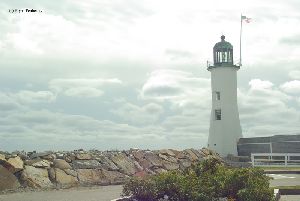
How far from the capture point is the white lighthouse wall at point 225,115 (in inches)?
1593

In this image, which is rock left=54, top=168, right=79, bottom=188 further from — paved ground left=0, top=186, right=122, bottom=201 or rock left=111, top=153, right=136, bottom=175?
rock left=111, top=153, right=136, bottom=175

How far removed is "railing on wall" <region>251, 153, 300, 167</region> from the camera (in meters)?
34.6

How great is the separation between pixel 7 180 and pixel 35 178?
103 centimetres

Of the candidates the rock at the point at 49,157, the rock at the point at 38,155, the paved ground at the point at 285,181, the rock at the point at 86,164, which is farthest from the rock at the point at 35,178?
the paved ground at the point at 285,181

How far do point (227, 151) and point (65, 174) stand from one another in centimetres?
2410

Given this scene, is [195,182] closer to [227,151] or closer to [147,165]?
[147,165]

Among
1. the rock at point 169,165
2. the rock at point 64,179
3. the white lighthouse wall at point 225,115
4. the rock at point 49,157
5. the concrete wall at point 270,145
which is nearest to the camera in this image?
the rock at point 64,179

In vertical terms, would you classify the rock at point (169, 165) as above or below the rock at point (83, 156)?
below

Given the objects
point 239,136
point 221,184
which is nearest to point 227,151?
point 239,136

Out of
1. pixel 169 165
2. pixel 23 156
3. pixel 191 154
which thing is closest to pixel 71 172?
pixel 23 156

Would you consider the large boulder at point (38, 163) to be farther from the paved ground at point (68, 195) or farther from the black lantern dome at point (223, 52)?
the black lantern dome at point (223, 52)

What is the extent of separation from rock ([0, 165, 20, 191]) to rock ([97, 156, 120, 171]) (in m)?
4.35

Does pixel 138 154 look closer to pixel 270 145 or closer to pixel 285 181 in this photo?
pixel 285 181

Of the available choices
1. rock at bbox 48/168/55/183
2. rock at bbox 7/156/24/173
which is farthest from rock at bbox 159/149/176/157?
rock at bbox 7/156/24/173
